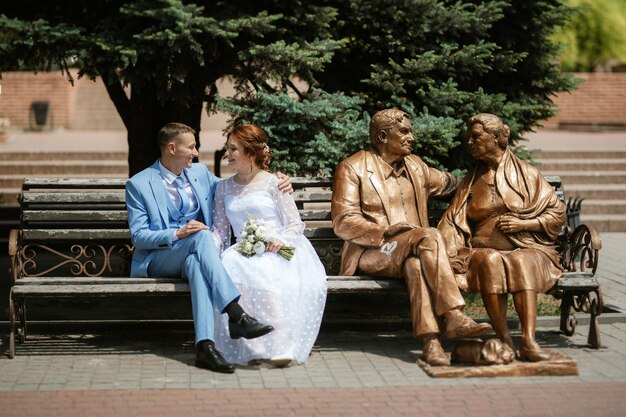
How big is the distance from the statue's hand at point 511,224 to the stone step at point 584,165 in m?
9.57

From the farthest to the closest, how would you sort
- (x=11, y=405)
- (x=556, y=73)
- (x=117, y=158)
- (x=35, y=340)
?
(x=117, y=158) < (x=556, y=73) < (x=35, y=340) < (x=11, y=405)

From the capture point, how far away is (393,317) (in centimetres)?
839

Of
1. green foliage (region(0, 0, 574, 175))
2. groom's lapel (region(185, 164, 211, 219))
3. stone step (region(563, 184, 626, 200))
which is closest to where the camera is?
groom's lapel (region(185, 164, 211, 219))

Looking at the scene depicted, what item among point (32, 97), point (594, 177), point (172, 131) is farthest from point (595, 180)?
point (32, 97)

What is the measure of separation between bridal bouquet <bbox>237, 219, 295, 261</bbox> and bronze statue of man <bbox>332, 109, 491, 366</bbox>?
424 mm

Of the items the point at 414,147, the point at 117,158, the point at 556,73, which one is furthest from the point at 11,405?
the point at 117,158

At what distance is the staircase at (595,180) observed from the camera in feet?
46.9

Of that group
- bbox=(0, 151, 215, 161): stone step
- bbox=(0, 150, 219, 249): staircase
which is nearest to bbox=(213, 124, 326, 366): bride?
bbox=(0, 150, 219, 249): staircase

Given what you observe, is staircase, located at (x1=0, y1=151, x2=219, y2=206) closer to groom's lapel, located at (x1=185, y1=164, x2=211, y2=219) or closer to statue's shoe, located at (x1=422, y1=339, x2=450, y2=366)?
groom's lapel, located at (x1=185, y1=164, x2=211, y2=219)

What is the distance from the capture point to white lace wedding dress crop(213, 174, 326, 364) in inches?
264

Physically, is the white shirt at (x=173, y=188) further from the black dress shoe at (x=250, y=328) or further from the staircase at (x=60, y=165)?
Answer: the staircase at (x=60, y=165)

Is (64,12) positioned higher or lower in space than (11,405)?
higher

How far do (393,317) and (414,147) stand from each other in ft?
4.53

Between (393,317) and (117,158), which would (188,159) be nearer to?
(393,317)
